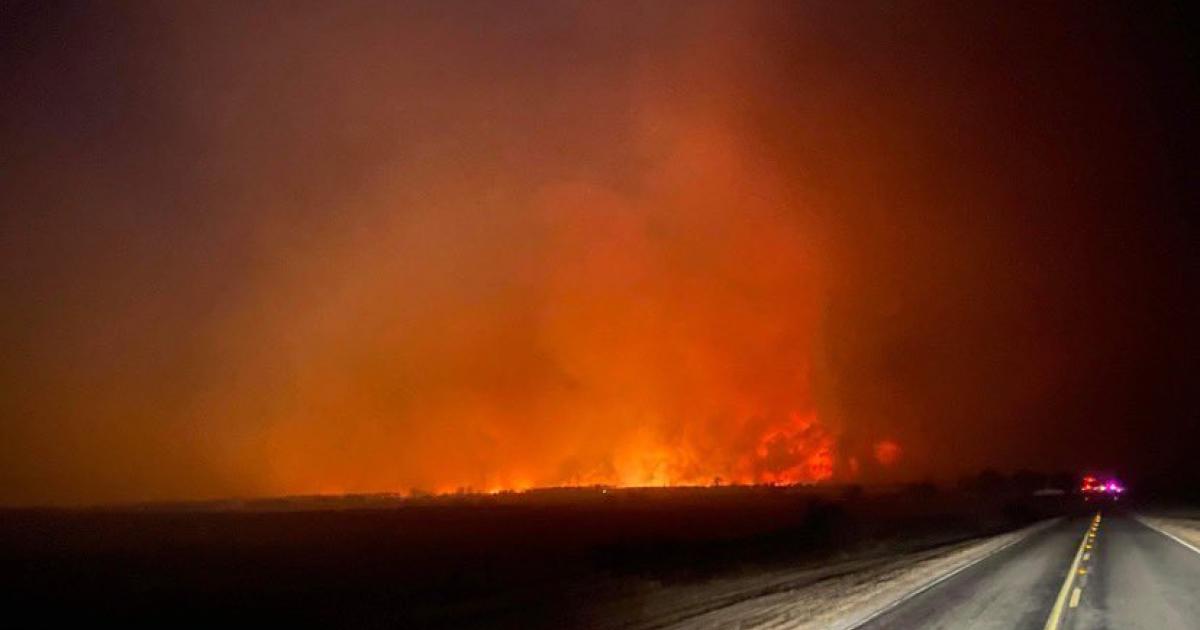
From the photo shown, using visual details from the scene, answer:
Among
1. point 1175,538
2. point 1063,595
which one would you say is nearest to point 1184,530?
point 1175,538

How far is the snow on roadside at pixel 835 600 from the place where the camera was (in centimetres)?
1874

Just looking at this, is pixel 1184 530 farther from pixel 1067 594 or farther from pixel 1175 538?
pixel 1067 594

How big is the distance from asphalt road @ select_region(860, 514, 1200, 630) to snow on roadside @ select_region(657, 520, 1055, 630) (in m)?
0.72

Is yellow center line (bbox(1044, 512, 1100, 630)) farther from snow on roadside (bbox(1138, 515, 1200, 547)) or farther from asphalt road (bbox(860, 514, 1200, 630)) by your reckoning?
snow on roadside (bbox(1138, 515, 1200, 547))

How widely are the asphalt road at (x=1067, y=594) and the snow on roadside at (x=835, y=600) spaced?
718mm

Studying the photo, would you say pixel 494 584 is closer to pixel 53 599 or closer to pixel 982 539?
pixel 53 599

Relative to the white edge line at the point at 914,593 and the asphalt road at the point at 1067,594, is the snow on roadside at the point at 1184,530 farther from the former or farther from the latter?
the white edge line at the point at 914,593

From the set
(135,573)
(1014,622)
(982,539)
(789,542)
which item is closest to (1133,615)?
(1014,622)

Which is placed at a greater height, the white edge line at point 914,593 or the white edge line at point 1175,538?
the white edge line at point 914,593

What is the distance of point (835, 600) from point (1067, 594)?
5.19 m

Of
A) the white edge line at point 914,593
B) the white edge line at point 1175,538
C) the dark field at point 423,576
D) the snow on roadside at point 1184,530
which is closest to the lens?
the white edge line at point 914,593

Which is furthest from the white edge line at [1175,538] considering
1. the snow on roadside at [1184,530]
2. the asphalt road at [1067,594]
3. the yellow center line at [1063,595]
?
the yellow center line at [1063,595]

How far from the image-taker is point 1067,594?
21.1 meters

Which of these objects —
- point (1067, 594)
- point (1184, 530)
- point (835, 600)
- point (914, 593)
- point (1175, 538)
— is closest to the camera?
point (1067, 594)
